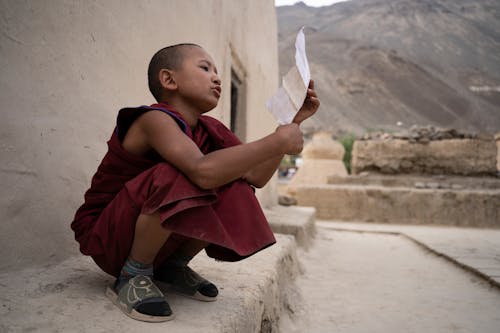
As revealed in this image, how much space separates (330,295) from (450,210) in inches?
197

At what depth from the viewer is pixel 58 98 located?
4.84 ft

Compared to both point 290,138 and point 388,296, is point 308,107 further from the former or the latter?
point 388,296

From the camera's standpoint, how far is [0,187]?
126 centimetres

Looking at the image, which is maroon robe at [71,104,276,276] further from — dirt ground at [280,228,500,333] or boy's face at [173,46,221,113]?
dirt ground at [280,228,500,333]

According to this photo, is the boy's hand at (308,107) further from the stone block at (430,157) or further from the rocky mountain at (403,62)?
the rocky mountain at (403,62)

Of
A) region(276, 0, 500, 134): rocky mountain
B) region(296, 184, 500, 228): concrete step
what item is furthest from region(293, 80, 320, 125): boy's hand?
region(276, 0, 500, 134): rocky mountain

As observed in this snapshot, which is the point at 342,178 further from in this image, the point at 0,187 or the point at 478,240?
the point at 0,187

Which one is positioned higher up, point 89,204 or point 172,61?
point 172,61

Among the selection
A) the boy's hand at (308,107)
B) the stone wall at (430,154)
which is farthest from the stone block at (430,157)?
the boy's hand at (308,107)

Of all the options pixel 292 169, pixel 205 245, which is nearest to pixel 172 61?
pixel 205 245

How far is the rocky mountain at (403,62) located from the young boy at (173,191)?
123 ft

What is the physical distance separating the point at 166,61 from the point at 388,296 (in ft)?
7.05

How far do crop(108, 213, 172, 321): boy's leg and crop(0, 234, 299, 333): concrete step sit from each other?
3 cm

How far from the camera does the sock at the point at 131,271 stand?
1112mm
